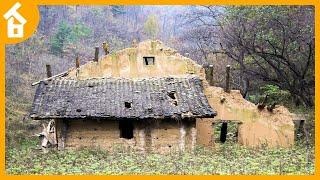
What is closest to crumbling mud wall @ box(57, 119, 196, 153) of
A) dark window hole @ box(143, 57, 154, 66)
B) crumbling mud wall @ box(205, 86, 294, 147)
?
crumbling mud wall @ box(205, 86, 294, 147)

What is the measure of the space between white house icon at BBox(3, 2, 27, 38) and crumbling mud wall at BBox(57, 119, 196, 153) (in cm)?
706

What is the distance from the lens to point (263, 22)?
2773 cm

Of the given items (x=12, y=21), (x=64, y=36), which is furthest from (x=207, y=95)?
(x=64, y=36)

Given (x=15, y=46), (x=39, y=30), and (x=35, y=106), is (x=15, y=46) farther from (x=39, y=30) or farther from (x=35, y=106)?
(x=35, y=106)

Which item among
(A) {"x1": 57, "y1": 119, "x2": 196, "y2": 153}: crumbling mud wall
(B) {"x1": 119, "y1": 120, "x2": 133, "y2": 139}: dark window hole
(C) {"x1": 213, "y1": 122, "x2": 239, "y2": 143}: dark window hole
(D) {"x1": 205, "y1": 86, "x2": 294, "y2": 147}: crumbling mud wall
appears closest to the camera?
(A) {"x1": 57, "y1": 119, "x2": 196, "y2": 153}: crumbling mud wall

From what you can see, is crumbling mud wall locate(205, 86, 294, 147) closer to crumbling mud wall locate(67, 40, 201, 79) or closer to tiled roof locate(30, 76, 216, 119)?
tiled roof locate(30, 76, 216, 119)

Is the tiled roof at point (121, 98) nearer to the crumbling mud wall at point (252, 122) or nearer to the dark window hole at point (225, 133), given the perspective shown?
the crumbling mud wall at point (252, 122)

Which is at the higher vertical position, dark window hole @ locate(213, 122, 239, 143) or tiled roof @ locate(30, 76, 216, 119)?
tiled roof @ locate(30, 76, 216, 119)

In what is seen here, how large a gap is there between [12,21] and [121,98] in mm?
7660

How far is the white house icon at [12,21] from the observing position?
13148mm

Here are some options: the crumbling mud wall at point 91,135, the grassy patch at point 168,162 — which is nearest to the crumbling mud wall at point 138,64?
the crumbling mud wall at point 91,135

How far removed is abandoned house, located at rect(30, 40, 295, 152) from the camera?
19.7 metres

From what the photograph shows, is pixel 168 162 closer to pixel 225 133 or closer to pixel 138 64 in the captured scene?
pixel 138 64

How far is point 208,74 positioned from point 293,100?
9392 millimetres
